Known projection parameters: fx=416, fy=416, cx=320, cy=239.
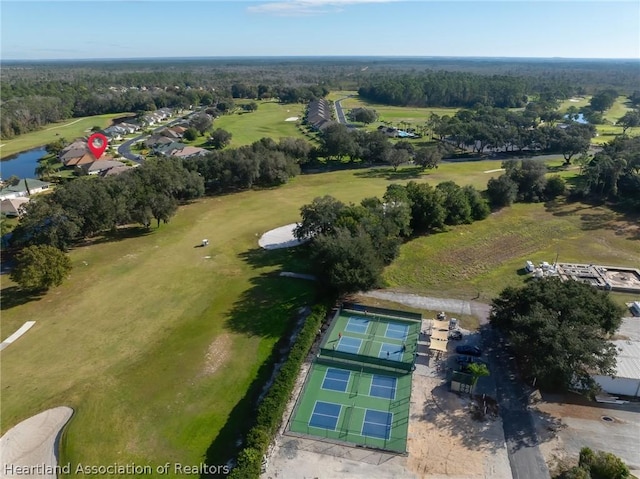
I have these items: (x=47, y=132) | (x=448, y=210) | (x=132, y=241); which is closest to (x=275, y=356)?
(x=132, y=241)

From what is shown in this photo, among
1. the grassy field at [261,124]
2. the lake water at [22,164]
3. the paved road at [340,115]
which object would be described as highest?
the paved road at [340,115]

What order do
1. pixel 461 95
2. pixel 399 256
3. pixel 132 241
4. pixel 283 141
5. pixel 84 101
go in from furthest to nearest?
pixel 461 95
pixel 84 101
pixel 283 141
pixel 132 241
pixel 399 256

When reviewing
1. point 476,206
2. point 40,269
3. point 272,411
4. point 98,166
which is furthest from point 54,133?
point 272,411

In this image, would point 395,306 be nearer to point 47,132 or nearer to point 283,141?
point 283,141

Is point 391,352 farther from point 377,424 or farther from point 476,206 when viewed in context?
point 476,206

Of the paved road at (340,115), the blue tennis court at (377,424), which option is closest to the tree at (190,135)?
the paved road at (340,115)

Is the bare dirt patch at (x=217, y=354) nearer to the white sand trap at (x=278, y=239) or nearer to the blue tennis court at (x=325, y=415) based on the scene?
the blue tennis court at (x=325, y=415)
